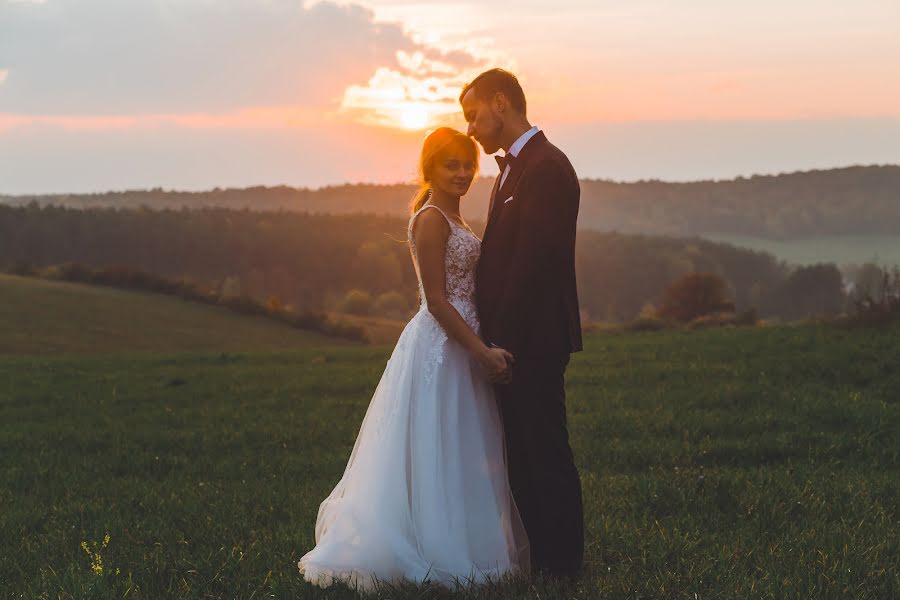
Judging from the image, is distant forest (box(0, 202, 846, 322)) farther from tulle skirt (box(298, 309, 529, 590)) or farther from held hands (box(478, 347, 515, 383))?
held hands (box(478, 347, 515, 383))

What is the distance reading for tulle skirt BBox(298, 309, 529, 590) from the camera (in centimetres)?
493

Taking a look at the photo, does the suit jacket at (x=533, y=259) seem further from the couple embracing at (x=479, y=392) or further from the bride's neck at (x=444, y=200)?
the bride's neck at (x=444, y=200)

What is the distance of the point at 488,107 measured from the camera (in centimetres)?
484

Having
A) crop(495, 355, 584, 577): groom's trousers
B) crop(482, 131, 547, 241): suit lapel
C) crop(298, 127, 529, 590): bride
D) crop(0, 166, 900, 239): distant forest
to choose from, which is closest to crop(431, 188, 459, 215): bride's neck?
crop(298, 127, 529, 590): bride

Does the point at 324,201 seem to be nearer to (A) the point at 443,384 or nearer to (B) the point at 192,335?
(B) the point at 192,335

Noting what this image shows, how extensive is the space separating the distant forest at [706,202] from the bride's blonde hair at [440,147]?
421 feet

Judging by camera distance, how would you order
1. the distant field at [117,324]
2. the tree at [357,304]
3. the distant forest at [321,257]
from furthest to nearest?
1. the distant forest at [321,257]
2. the tree at [357,304]
3. the distant field at [117,324]

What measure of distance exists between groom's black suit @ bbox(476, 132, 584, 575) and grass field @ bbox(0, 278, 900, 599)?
46 cm

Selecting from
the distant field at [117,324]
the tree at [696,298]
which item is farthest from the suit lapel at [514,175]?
the tree at [696,298]

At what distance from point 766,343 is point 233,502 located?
13.2 metres

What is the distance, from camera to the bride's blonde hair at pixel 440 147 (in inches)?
194

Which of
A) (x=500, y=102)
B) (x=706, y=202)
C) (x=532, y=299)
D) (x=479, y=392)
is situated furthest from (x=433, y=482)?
(x=706, y=202)

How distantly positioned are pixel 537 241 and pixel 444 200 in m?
0.70

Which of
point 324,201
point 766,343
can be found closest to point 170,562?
point 766,343
